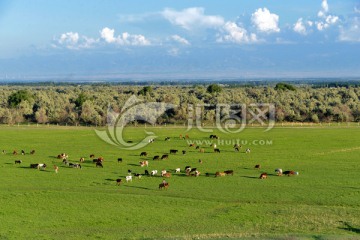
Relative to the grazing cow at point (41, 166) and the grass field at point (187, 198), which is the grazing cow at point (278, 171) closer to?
the grass field at point (187, 198)

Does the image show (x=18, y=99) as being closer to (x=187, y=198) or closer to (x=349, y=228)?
(x=187, y=198)

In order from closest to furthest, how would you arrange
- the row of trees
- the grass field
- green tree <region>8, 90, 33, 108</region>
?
the grass field, the row of trees, green tree <region>8, 90, 33, 108</region>

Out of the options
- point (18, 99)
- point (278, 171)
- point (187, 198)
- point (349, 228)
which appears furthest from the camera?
point (18, 99)

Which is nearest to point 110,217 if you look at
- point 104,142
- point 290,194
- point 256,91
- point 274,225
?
point 274,225

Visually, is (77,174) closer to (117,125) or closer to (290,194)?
(290,194)

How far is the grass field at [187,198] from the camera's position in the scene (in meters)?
22.7

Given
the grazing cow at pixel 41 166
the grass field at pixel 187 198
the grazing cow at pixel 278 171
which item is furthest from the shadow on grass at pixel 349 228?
the grazing cow at pixel 41 166

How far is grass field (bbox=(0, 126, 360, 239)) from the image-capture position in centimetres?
2270

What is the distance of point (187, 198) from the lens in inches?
1099

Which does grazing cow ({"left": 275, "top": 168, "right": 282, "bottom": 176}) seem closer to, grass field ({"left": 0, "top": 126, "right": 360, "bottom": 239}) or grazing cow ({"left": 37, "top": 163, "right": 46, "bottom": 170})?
grass field ({"left": 0, "top": 126, "right": 360, "bottom": 239})

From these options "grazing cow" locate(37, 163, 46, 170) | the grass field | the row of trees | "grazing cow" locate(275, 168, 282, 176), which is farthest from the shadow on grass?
the row of trees

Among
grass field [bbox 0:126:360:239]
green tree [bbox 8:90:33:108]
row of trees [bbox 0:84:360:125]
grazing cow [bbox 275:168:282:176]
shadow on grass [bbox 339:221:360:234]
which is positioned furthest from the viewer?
green tree [bbox 8:90:33:108]

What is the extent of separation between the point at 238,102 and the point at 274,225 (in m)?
68.2

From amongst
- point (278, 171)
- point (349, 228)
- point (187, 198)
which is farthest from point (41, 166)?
point (349, 228)
